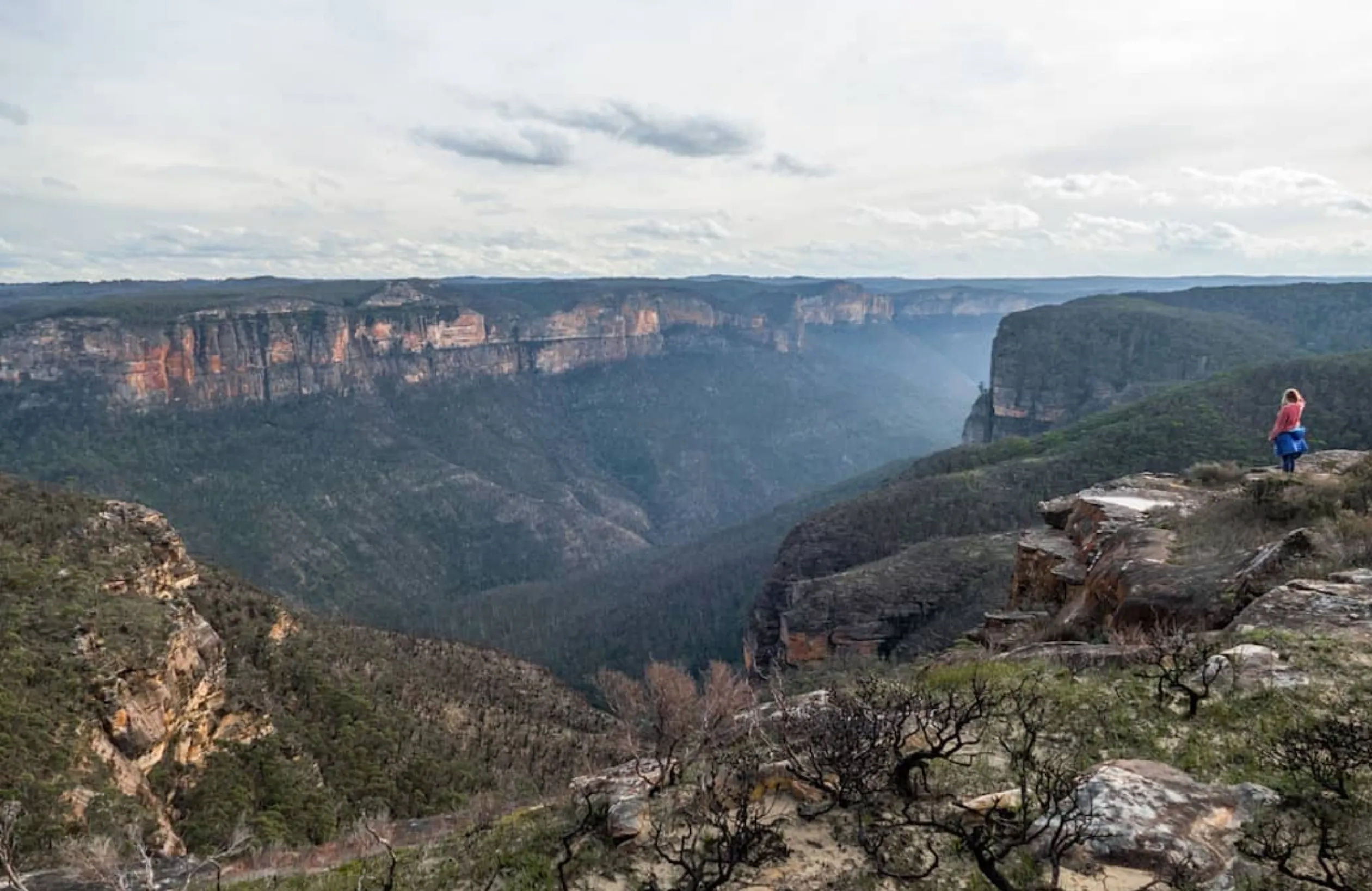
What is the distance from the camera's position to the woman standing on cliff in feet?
66.0

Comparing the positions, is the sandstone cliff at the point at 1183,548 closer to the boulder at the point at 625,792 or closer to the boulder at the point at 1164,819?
the boulder at the point at 1164,819

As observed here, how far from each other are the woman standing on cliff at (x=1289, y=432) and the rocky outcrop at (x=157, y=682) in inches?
1468

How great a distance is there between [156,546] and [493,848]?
39.1 meters

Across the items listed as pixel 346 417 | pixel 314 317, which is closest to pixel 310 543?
pixel 346 417

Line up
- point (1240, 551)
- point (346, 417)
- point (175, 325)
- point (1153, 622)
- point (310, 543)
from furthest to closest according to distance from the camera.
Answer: point (346, 417) → point (175, 325) → point (310, 543) → point (1240, 551) → point (1153, 622)

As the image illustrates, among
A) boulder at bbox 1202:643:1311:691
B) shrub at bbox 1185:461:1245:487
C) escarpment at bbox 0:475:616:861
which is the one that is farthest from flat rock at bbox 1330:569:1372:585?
escarpment at bbox 0:475:616:861

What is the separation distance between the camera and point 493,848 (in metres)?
11.0

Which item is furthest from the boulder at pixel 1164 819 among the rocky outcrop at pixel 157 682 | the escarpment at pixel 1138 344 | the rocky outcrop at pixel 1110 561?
the escarpment at pixel 1138 344

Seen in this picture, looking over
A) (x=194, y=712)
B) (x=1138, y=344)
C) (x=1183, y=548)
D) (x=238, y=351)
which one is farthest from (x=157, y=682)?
(x=238, y=351)

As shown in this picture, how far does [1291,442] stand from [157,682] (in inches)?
1657

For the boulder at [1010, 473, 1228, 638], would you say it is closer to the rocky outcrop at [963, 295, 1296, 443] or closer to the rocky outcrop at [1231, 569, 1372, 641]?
the rocky outcrop at [1231, 569, 1372, 641]

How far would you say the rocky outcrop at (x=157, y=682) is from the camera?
2814 centimetres

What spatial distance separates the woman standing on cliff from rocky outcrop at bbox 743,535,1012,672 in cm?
2779

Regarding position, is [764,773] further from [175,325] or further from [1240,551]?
[175,325]
